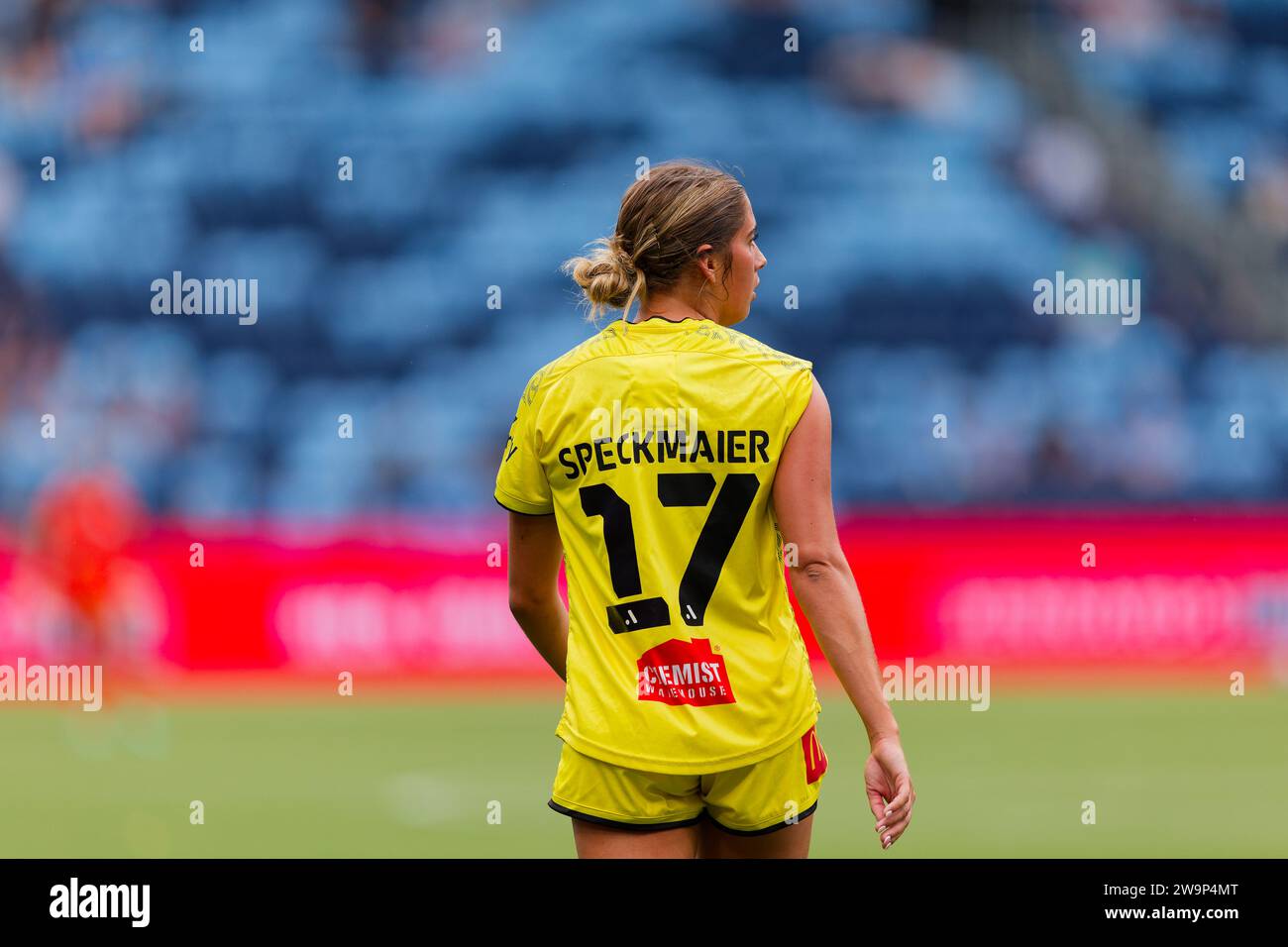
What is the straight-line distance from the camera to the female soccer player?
251 cm

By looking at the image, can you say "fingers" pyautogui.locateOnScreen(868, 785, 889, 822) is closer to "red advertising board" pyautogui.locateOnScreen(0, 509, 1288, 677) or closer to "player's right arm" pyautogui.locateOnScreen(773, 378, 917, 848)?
"player's right arm" pyautogui.locateOnScreen(773, 378, 917, 848)

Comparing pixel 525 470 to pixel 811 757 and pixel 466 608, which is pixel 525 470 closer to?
pixel 811 757

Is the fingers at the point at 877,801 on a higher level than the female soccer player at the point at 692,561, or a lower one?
lower

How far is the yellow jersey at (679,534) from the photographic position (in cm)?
251

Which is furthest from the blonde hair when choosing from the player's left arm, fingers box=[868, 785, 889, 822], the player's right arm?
fingers box=[868, 785, 889, 822]

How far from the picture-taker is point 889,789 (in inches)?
98.8

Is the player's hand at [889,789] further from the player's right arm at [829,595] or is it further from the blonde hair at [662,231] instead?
the blonde hair at [662,231]

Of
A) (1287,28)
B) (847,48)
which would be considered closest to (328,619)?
(847,48)

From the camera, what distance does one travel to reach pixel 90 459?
416 inches

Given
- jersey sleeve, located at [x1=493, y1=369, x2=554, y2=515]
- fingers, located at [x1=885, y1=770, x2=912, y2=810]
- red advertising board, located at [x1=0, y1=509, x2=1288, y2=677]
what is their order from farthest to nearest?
1. red advertising board, located at [x1=0, y1=509, x2=1288, y2=677]
2. jersey sleeve, located at [x1=493, y1=369, x2=554, y2=515]
3. fingers, located at [x1=885, y1=770, x2=912, y2=810]

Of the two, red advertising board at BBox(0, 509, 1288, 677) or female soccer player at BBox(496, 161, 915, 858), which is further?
red advertising board at BBox(0, 509, 1288, 677)

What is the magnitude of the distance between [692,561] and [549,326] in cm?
915

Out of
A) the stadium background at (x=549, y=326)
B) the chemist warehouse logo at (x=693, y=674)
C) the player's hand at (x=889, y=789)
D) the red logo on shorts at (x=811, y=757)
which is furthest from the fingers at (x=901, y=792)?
the stadium background at (x=549, y=326)
